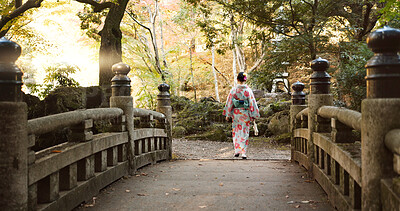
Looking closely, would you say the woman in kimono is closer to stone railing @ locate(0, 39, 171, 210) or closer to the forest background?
the forest background

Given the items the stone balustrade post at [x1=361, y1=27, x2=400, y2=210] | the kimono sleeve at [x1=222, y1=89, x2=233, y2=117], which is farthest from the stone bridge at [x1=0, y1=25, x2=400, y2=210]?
the kimono sleeve at [x1=222, y1=89, x2=233, y2=117]

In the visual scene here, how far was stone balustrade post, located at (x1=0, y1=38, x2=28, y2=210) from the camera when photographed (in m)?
2.36

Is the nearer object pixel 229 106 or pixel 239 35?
pixel 229 106

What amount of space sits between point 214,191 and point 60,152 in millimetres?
1860

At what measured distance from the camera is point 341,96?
37.8ft

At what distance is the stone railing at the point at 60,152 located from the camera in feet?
7.82

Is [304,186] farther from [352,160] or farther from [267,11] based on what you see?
[267,11]

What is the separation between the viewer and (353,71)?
10.1m

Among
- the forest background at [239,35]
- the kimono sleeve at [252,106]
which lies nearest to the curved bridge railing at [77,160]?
the kimono sleeve at [252,106]

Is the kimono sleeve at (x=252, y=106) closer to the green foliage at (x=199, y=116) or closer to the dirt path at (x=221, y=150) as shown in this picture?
the dirt path at (x=221, y=150)

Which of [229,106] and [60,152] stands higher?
[229,106]

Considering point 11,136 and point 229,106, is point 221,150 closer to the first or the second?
point 229,106

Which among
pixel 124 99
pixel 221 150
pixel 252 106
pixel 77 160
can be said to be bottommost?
pixel 221 150

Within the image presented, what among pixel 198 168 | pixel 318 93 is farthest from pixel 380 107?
pixel 198 168
